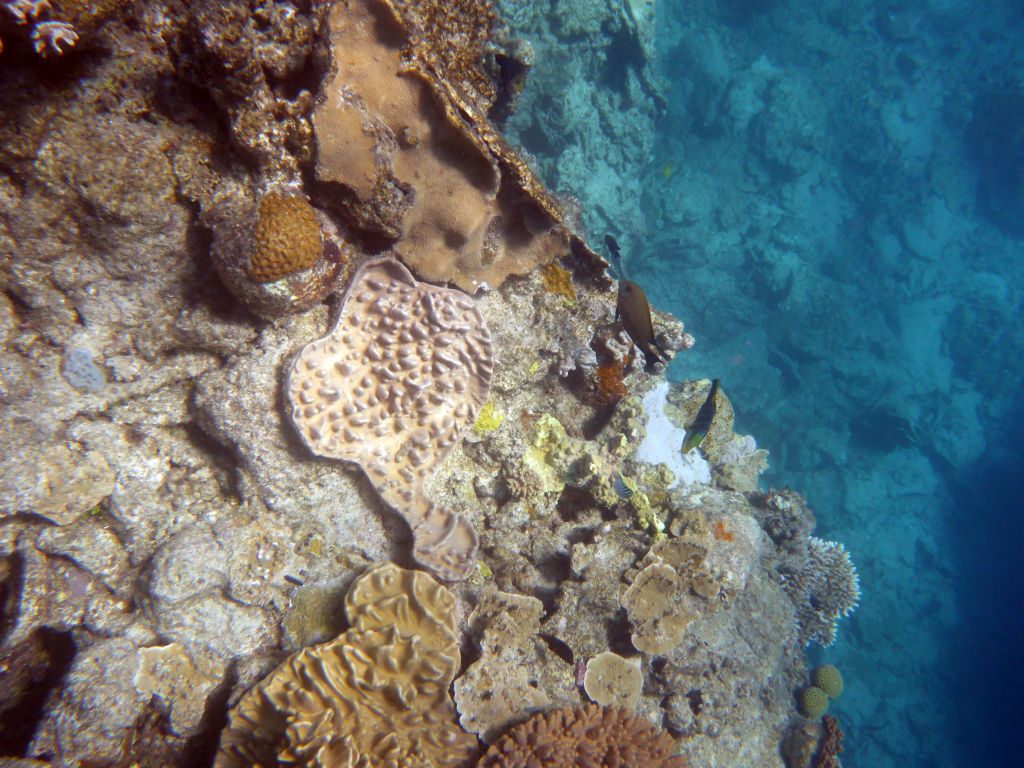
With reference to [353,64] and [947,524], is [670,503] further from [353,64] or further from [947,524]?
[947,524]

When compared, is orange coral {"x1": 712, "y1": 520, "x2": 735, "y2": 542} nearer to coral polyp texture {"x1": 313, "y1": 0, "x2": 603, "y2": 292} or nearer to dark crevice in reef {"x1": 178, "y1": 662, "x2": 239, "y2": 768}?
coral polyp texture {"x1": 313, "y1": 0, "x2": 603, "y2": 292}

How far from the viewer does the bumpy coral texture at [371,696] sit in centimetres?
296

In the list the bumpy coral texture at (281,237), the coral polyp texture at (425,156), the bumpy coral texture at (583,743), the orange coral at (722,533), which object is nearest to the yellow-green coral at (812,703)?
the orange coral at (722,533)

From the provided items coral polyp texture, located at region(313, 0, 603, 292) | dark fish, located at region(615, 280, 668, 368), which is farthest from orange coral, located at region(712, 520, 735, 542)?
coral polyp texture, located at region(313, 0, 603, 292)

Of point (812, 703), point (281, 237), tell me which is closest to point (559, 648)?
point (281, 237)

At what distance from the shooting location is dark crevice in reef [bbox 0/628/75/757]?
324 cm

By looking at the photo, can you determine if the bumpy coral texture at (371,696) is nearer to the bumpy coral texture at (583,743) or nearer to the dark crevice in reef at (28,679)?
the bumpy coral texture at (583,743)

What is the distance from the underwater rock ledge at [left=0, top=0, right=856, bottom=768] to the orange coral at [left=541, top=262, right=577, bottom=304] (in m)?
0.02

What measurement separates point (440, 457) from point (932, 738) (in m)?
20.1

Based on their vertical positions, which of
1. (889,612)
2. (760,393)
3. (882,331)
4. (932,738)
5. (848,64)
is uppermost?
(848,64)

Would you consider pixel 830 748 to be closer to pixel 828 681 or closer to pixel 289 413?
pixel 828 681

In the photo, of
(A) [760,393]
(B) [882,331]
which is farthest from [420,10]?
(B) [882,331]

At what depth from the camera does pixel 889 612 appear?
16.8 meters

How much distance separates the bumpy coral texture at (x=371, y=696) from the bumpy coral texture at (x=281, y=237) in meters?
2.17
